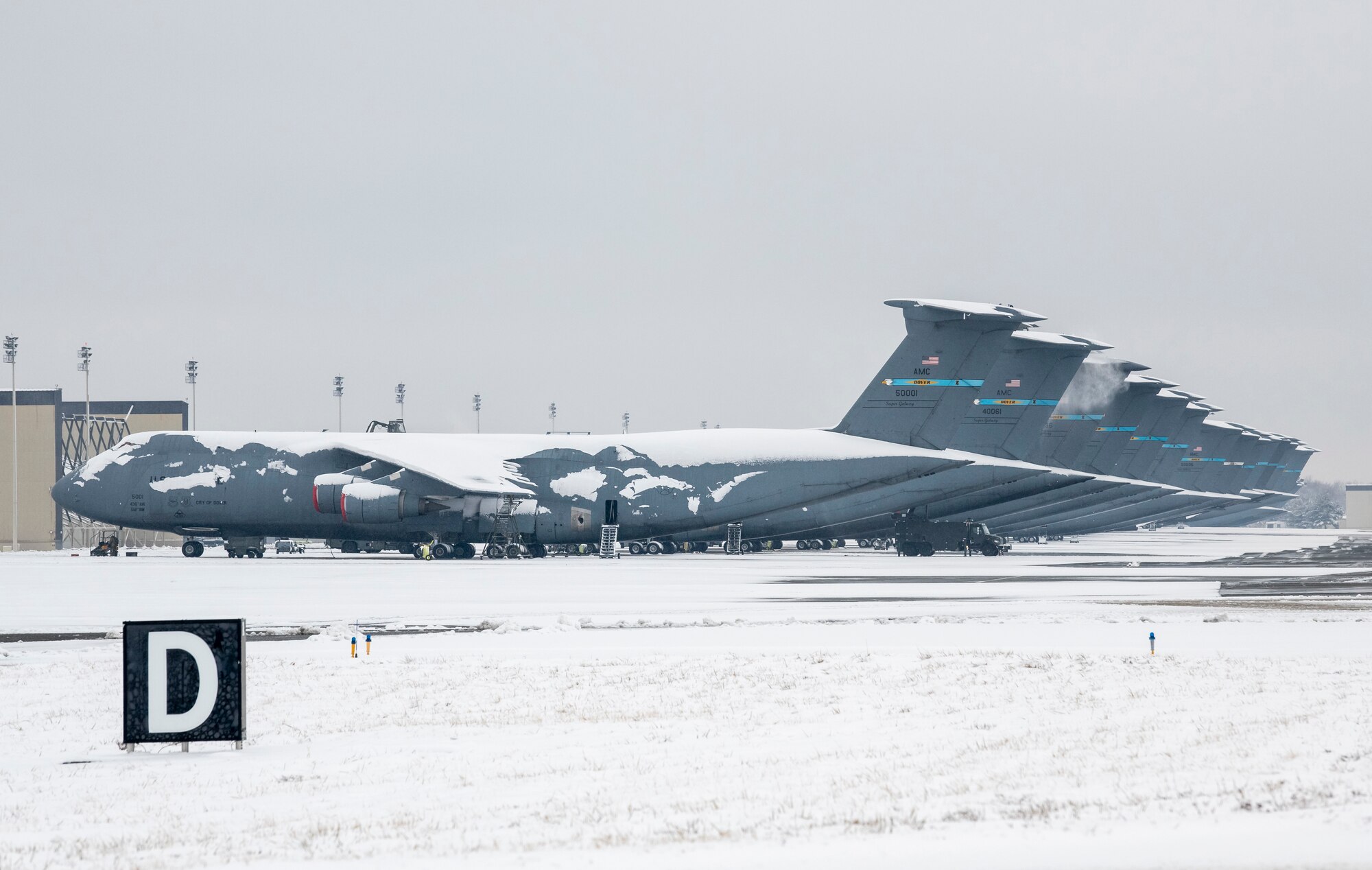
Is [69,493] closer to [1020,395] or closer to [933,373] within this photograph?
[933,373]

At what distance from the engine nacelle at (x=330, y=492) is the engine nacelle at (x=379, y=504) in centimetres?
28

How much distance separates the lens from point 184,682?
11.0 m

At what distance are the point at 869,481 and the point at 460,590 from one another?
21.6m

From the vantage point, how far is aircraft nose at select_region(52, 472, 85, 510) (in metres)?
53.2

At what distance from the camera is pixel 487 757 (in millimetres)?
10477

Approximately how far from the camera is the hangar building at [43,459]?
89.2 metres

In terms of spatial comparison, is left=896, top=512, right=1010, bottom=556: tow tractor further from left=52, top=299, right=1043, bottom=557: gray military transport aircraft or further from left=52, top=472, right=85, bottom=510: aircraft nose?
left=52, top=472, right=85, bottom=510: aircraft nose

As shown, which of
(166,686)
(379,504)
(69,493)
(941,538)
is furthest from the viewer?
(941,538)

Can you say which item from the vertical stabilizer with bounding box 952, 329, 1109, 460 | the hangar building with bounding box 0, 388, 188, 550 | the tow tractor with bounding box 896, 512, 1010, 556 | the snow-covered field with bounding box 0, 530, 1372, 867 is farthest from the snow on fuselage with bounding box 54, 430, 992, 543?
the hangar building with bounding box 0, 388, 188, 550

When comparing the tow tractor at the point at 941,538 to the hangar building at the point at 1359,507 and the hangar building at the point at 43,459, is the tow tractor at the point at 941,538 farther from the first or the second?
the hangar building at the point at 1359,507

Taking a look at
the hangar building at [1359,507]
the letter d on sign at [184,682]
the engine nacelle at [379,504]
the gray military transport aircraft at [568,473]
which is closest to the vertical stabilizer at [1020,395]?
the gray military transport aircraft at [568,473]

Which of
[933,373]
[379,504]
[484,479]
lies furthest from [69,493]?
[933,373]

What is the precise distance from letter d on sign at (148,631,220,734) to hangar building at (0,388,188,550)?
264 ft

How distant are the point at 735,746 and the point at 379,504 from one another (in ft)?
132
